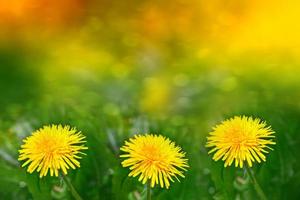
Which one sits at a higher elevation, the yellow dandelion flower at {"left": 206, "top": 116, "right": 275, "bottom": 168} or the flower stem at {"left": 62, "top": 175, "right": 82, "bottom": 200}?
the yellow dandelion flower at {"left": 206, "top": 116, "right": 275, "bottom": 168}

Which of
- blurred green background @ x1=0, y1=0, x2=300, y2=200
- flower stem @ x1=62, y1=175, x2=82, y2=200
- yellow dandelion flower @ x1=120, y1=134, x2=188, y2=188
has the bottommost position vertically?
flower stem @ x1=62, y1=175, x2=82, y2=200

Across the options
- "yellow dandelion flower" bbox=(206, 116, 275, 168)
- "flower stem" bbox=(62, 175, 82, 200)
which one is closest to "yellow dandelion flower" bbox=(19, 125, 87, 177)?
"flower stem" bbox=(62, 175, 82, 200)

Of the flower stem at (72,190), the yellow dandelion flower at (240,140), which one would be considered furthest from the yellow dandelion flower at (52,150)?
the yellow dandelion flower at (240,140)

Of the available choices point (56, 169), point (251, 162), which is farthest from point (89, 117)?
point (251, 162)

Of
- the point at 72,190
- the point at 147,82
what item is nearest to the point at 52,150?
the point at 72,190

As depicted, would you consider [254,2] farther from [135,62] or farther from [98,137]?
[98,137]

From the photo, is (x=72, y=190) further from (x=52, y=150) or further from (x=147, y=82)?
(x=147, y=82)

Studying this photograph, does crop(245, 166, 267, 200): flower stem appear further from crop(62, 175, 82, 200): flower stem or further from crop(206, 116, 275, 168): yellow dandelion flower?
crop(62, 175, 82, 200): flower stem

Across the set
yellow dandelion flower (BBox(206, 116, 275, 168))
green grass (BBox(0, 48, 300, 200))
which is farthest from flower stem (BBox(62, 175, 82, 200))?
yellow dandelion flower (BBox(206, 116, 275, 168))
